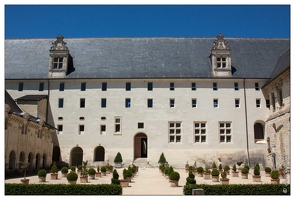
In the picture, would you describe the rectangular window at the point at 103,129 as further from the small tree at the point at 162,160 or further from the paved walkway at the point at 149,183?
the paved walkway at the point at 149,183

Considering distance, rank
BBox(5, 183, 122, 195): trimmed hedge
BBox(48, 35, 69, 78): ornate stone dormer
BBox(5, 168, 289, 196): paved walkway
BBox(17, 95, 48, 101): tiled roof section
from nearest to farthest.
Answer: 1. BBox(5, 183, 122, 195): trimmed hedge
2. BBox(5, 168, 289, 196): paved walkway
3. BBox(17, 95, 48, 101): tiled roof section
4. BBox(48, 35, 69, 78): ornate stone dormer

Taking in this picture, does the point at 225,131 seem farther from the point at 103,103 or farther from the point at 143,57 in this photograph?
the point at 103,103

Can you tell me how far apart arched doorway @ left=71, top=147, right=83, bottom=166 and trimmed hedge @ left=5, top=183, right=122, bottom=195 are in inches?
866

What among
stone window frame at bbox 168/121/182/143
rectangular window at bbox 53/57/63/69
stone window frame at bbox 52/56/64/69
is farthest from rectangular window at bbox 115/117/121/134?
rectangular window at bbox 53/57/63/69

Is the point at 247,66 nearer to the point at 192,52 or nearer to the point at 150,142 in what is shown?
the point at 192,52

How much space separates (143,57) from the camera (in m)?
40.1

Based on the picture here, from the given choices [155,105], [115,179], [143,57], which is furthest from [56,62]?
[115,179]

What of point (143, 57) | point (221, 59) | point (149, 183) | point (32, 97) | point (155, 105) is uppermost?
point (143, 57)

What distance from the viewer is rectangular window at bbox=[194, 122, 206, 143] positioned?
36.3 metres

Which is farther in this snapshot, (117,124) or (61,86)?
(61,86)

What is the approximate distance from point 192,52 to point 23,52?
2122 cm

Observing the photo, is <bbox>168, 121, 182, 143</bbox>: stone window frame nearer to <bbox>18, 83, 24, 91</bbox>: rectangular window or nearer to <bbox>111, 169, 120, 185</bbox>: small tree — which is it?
<bbox>18, 83, 24, 91</bbox>: rectangular window

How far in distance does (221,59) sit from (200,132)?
8.84m

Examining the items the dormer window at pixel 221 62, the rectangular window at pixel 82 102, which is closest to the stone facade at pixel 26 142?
the rectangular window at pixel 82 102
